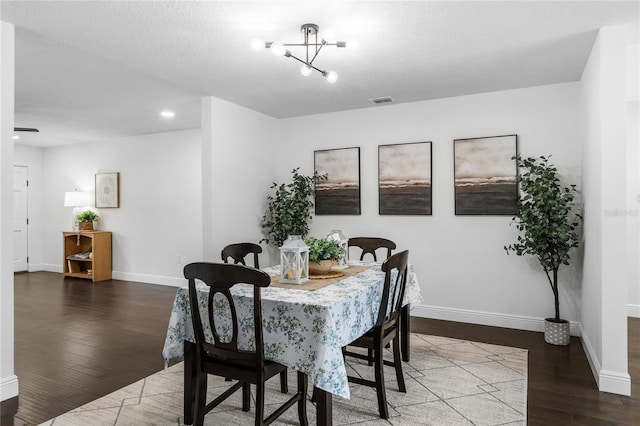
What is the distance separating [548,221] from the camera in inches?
142

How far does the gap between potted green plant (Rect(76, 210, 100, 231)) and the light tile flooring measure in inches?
200

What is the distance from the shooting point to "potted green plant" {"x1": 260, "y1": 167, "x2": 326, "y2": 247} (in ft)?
16.2

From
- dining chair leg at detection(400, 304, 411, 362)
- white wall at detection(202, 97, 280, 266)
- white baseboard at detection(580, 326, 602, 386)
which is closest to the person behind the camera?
white baseboard at detection(580, 326, 602, 386)

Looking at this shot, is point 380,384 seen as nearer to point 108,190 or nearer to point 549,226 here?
point 549,226

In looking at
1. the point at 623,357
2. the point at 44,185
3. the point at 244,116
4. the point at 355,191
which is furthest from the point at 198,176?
the point at 623,357

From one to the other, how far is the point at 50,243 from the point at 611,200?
354 inches

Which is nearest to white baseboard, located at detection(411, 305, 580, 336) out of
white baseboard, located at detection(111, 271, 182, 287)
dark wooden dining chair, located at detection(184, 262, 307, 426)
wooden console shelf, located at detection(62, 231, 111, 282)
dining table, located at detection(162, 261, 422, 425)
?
dining table, located at detection(162, 261, 422, 425)

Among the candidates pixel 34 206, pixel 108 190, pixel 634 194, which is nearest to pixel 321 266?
pixel 634 194

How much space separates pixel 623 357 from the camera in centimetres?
272

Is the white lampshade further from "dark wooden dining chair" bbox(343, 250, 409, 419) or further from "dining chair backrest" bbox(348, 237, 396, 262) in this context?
"dark wooden dining chair" bbox(343, 250, 409, 419)

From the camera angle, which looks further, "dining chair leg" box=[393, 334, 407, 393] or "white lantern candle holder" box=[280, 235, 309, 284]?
"dining chair leg" box=[393, 334, 407, 393]

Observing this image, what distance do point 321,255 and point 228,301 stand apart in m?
0.84

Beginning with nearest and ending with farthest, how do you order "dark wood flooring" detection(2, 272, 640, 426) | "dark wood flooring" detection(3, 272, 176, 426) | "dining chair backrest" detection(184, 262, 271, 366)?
"dining chair backrest" detection(184, 262, 271, 366) < "dark wood flooring" detection(2, 272, 640, 426) < "dark wood flooring" detection(3, 272, 176, 426)

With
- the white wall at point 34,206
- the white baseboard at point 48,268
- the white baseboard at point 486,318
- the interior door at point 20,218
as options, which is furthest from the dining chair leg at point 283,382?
the white wall at point 34,206
